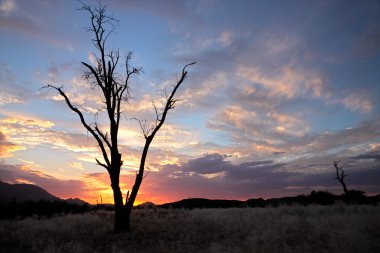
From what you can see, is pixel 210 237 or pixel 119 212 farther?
pixel 119 212

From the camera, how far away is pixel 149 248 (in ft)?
40.9

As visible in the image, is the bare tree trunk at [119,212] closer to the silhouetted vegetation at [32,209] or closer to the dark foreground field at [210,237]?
the dark foreground field at [210,237]

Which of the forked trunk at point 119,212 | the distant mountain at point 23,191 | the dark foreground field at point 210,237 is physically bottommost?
the dark foreground field at point 210,237

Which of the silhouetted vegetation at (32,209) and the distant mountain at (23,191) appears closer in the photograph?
the silhouetted vegetation at (32,209)

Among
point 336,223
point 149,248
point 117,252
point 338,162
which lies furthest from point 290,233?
point 338,162

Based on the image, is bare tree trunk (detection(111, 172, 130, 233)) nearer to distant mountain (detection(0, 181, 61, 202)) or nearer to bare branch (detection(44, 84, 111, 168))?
bare branch (detection(44, 84, 111, 168))

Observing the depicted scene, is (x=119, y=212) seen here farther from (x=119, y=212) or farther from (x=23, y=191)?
(x=23, y=191)

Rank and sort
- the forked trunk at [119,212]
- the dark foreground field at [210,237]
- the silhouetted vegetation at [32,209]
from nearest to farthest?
the dark foreground field at [210,237], the forked trunk at [119,212], the silhouetted vegetation at [32,209]

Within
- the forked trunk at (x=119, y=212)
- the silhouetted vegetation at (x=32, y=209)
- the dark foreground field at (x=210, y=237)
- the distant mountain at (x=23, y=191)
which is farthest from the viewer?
the distant mountain at (x=23, y=191)

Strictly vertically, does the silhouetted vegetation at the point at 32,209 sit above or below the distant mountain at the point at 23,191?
below

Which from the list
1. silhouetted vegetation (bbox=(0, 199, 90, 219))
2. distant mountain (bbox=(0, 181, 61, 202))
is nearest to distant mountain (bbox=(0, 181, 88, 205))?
distant mountain (bbox=(0, 181, 61, 202))

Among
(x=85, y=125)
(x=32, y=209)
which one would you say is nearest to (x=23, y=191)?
(x=32, y=209)

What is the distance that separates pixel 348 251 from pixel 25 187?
18668 centimetres

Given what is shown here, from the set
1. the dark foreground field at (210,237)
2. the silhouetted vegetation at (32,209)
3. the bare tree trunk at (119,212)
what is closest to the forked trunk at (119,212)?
the bare tree trunk at (119,212)
